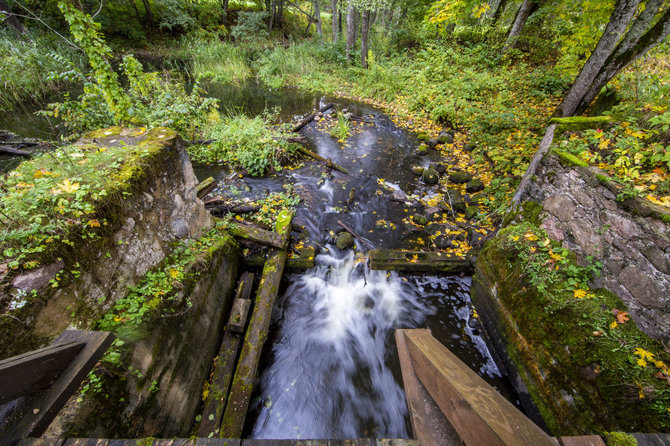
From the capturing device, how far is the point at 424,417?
4.25ft

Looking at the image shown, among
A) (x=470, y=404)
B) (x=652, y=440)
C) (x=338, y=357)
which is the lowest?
(x=338, y=357)

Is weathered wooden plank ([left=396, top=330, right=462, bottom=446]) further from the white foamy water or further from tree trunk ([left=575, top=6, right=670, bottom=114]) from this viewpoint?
tree trunk ([left=575, top=6, right=670, bottom=114])

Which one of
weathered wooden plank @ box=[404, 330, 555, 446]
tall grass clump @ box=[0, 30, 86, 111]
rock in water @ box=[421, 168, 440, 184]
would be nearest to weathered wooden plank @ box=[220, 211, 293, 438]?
weathered wooden plank @ box=[404, 330, 555, 446]

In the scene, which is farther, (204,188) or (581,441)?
(204,188)

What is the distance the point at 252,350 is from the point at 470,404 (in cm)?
265

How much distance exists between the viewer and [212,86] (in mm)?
12898

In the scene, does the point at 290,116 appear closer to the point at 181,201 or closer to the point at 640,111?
the point at 181,201

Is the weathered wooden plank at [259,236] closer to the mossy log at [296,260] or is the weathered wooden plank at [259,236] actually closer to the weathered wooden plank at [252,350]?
the weathered wooden plank at [252,350]

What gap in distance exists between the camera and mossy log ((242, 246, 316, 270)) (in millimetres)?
4266

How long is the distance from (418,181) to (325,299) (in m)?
4.60

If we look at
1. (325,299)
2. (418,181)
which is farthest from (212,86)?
(325,299)

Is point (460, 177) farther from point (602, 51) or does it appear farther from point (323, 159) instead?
point (323, 159)

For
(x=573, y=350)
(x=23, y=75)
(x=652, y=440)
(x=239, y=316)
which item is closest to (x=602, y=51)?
(x=573, y=350)

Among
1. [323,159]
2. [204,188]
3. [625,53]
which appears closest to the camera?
[625,53]
